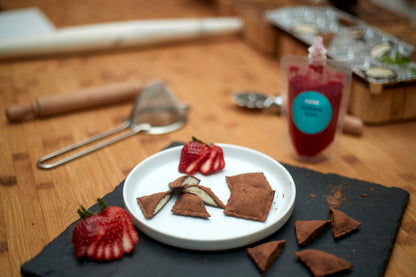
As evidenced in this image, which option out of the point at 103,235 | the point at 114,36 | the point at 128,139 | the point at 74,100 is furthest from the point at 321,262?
the point at 114,36

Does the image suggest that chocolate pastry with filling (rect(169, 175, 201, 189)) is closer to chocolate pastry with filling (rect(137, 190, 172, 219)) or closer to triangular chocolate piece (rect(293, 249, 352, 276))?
chocolate pastry with filling (rect(137, 190, 172, 219))

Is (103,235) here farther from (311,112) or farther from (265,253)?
(311,112)

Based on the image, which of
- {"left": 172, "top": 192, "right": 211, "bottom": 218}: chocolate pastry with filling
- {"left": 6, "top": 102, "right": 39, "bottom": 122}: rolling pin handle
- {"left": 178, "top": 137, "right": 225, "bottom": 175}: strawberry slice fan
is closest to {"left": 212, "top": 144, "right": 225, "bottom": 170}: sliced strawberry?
{"left": 178, "top": 137, "right": 225, "bottom": 175}: strawberry slice fan

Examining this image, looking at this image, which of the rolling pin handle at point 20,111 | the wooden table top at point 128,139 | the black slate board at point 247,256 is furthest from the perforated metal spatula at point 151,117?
the black slate board at point 247,256

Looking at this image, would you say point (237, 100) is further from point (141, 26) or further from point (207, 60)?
point (141, 26)

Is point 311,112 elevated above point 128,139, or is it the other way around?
point 311,112
